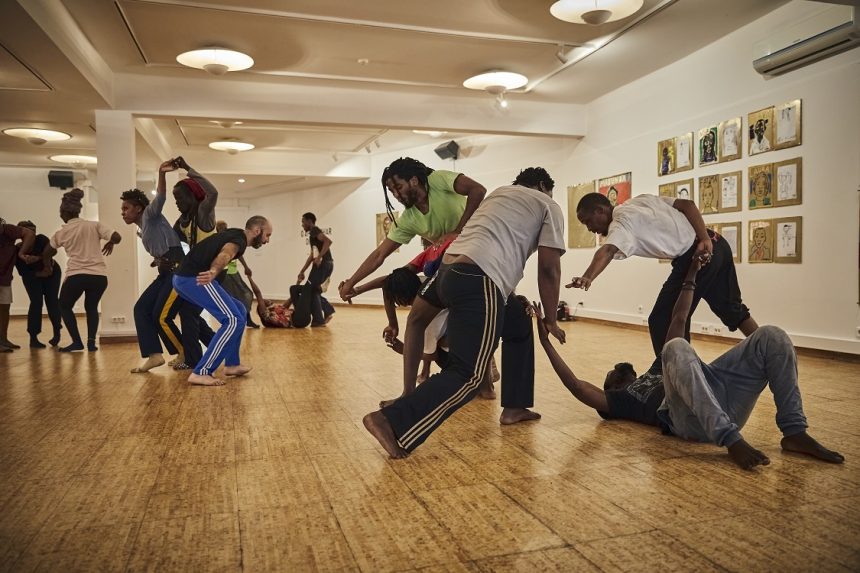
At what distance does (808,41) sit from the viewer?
18.5ft

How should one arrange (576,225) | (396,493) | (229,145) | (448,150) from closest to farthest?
(396,493) → (576,225) → (229,145) → (448,150)

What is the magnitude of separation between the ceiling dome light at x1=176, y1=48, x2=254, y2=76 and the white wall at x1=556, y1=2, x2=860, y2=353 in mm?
4757

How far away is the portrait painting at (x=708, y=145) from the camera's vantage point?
7.03 meters

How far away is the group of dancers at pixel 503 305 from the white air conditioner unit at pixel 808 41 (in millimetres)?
2934

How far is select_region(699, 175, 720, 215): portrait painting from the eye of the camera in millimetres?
6988

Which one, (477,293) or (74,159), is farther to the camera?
(74,159)

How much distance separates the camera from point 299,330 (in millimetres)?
9062

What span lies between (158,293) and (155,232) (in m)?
0.48

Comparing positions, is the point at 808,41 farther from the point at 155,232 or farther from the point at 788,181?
the point at 155,232

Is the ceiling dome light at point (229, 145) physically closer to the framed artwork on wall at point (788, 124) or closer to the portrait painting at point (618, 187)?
the portrait painting at point (618, 187)

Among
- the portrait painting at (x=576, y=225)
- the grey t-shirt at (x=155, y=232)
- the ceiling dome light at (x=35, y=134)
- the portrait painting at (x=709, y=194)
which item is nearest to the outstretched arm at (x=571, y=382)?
the grey t-shirt at (x=155, y=232)

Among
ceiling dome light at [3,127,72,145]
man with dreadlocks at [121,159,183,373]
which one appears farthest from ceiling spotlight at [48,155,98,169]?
man with dreadlocks at [121,159,183,373]

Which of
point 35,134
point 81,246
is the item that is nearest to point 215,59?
point 81,246

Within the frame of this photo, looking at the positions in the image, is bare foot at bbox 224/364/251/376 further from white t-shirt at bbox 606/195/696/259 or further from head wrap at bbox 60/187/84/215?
head wrap at bbox 60/187/84/215
